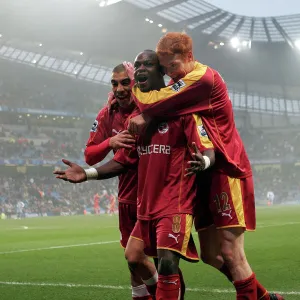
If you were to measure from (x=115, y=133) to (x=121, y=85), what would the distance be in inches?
18.2

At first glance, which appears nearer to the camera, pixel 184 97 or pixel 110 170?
pixel 184 97

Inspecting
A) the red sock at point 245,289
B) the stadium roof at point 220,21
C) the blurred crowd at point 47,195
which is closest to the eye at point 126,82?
the red sock at point 245,289

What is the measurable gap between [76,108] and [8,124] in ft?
20.6

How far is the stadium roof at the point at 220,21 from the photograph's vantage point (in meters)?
42.2

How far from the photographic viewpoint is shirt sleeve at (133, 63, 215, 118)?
13.2 feet

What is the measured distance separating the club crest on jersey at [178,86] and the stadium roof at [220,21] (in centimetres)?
3767

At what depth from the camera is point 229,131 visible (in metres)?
4.29

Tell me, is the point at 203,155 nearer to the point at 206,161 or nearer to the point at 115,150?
the point at 206,161

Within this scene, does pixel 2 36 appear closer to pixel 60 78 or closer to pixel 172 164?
pixel 60 78

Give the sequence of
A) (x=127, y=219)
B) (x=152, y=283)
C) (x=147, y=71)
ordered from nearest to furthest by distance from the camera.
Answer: (x=147, y=71) < (x=152, y=283) < (x=127, y=219)

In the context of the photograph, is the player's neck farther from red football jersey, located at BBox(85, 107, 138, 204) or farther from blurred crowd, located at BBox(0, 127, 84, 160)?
blurred crowd, located at BBox(0, 127, 84, 160)

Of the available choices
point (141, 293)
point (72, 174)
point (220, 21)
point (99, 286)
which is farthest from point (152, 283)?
point (220, 21)

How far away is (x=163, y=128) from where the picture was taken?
4160 millimetres

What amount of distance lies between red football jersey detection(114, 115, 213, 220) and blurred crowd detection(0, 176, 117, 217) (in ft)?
109
